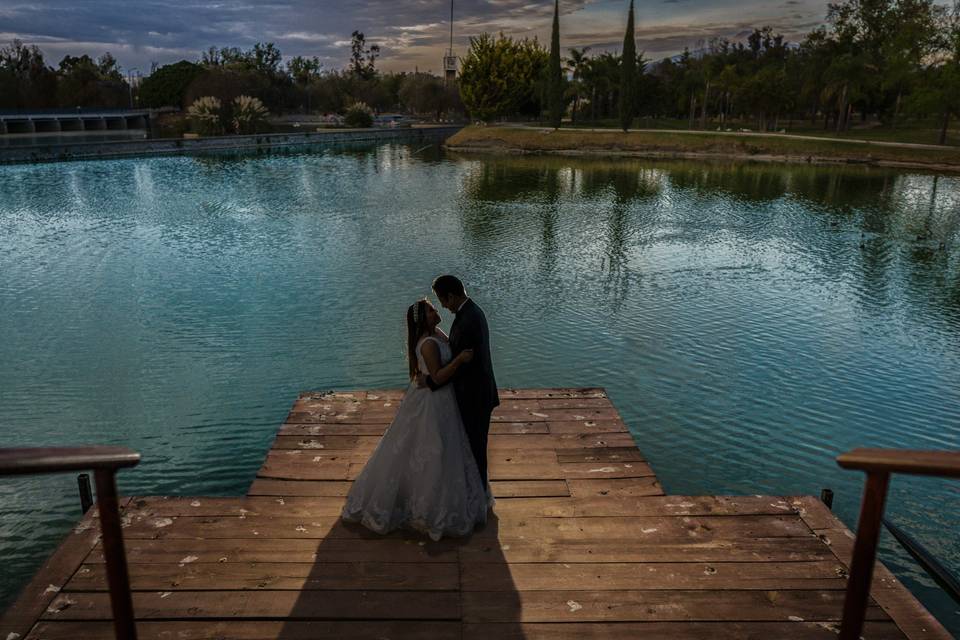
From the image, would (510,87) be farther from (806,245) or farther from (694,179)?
(806,245)

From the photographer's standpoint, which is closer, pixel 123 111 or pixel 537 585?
pixel 537 585

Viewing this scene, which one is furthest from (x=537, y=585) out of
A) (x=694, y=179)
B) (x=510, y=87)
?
(x=510, y=87)

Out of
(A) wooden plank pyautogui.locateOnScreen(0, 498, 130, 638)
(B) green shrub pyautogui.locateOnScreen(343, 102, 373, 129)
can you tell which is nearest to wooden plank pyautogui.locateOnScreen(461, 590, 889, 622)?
(A) wooden plank pyautogui.locateOnScreen(0, 498, 130, 638)

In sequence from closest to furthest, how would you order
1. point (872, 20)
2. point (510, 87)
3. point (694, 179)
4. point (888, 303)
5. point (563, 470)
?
point (563, 470) → point (888, 303) → point (694, 179) → point (872, 20) → point (510, 87)

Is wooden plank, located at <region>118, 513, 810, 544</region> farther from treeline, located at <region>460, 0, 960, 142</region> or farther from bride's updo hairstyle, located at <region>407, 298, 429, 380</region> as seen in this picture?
treeline, located at <region>460, 0, 960, 142</region>

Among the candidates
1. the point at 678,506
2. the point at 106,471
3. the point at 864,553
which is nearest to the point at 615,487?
the point at 678,506

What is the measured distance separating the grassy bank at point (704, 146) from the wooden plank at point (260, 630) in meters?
60.1

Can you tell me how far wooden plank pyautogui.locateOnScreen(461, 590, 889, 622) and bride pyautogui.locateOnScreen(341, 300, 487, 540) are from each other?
87cm

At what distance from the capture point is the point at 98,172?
45.1 metres

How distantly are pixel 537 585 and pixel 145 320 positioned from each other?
13.8 metres

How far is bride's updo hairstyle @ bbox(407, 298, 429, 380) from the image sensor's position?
564 centimetres

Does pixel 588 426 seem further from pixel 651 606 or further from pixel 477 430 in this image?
pixel 651 606

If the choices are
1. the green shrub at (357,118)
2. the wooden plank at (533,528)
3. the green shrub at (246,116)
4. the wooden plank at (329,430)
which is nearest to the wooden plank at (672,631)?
the wooden plank at (533,528)

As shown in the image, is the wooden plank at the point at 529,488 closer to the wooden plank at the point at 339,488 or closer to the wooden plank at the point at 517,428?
the wooden plank at the point at 339,488
